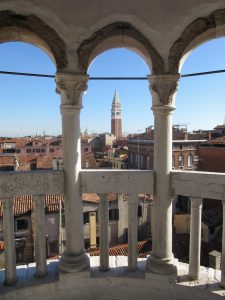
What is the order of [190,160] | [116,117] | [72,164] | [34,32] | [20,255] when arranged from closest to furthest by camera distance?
[34,32], [72,164], [20,255], [190,160], [116,117]

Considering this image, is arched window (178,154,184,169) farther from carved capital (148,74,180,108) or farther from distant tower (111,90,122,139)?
distant tower (111,90,122,139)

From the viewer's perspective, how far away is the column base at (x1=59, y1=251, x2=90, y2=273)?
6777 mm

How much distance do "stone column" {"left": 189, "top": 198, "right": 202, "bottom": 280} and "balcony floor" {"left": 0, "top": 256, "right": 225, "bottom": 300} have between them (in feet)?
0.84

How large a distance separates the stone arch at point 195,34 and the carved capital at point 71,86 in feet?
6.31

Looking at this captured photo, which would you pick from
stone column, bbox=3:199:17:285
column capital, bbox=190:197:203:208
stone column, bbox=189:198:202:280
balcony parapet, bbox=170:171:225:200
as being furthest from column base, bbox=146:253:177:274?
stone column, bbox=3:199:17:285

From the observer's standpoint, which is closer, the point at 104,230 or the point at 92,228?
→ the point at 104,230

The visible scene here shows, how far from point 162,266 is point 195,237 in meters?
1.01

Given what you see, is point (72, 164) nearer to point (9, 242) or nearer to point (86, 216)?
point (9, 242)

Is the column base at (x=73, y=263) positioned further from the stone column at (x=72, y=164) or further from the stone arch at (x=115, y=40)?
the stone arch at (x=115, y=40)

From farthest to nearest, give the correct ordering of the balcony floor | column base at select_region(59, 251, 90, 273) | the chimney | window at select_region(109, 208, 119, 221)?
window at select_region(109, 208, 119, 221) → the chimney → column base at select_region(59, 251, 90, 273) → the balcony floor

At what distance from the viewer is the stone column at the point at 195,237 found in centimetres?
662

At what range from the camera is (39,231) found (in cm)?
675

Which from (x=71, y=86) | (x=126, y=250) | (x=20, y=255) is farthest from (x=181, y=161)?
(x=71, y=86)

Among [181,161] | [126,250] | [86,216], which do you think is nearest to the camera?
[126,250]
